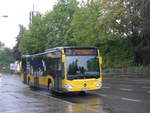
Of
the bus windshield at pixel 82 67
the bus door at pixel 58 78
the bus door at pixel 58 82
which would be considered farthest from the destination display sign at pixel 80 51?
the bus door at pixel 58 82

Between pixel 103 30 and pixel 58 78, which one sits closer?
pixel 58 78

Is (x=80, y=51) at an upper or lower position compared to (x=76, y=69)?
upper

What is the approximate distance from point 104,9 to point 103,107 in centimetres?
3284

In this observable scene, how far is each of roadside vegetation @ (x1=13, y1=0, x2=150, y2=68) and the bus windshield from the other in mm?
19765

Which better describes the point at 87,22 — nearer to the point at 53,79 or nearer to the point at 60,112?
the point at 53,79

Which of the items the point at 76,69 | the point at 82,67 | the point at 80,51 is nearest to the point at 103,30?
the point at 80,51

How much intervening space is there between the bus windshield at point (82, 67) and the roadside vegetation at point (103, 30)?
19.8 meters

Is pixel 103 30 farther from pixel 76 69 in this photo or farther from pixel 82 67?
pixel 76 69

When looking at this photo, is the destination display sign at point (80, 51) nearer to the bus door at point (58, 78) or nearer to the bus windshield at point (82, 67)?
the bus windshield at point (82, 67)

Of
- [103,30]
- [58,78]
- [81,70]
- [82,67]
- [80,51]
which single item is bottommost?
[58,78]

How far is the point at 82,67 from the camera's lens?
63.2 feet

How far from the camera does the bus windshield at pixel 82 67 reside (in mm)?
19109

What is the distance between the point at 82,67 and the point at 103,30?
28368mm

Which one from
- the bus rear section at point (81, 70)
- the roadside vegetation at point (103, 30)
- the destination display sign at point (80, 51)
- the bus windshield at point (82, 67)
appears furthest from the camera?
the roadside vegetation at point (103, 30)
